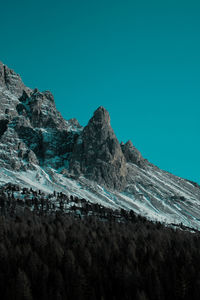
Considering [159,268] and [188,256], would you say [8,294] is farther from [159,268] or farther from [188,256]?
[188,256]

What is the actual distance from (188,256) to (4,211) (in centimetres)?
14114

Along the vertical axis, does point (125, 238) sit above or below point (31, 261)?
above

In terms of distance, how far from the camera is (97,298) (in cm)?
5497

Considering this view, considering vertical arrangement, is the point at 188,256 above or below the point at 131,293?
above

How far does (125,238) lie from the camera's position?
115 m

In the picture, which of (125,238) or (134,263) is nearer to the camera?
(134,263)

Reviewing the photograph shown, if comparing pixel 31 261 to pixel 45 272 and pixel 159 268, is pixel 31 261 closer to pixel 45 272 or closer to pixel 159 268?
pixel 45 272

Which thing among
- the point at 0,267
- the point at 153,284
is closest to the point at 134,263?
the point at 153,284

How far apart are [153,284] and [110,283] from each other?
8.48 meters

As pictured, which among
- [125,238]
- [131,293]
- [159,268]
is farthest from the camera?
[125,238]

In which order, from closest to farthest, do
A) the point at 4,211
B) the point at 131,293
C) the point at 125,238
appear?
the point at 131,293 → the point at 125,238 → the point at 4,211

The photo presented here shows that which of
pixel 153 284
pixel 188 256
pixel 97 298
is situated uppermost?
pixel 188 256

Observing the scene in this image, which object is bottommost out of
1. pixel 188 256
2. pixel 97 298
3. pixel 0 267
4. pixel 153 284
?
pixel 0 267

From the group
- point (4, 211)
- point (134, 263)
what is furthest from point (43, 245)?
point (4, 211)
